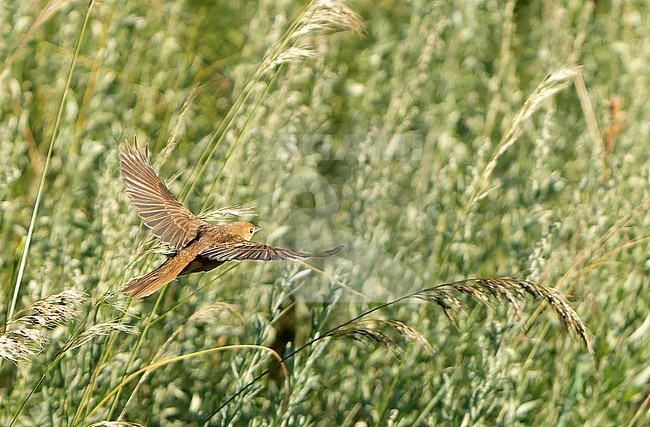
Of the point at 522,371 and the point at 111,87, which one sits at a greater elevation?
the point at 111,87

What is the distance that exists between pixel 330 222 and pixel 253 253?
1.97m

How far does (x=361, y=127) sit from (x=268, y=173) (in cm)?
86

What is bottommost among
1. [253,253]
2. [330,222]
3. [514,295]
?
[330,222]

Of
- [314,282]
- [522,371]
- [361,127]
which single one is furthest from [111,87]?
[522,371]

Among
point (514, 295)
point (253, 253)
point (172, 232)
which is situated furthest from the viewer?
point (172, 232)

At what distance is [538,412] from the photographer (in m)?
2.84

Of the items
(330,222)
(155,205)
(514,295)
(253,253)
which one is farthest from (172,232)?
(330,222)

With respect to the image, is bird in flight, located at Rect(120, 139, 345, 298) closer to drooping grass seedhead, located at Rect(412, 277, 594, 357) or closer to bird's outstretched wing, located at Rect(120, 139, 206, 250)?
bird's outstretched wing, located at Rect(120, 139, 206, 250)

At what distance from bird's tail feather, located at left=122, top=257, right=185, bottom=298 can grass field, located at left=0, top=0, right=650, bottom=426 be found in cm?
4

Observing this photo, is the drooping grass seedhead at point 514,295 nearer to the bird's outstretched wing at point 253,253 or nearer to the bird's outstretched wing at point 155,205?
the bird's outstretched wing at point 253,253

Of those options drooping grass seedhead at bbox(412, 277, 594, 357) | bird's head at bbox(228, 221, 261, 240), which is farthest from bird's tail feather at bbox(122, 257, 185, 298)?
drooping grass seedhead at bbox(412, 277, 594, 357)

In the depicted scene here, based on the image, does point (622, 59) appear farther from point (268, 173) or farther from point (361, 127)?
point (268, 173)

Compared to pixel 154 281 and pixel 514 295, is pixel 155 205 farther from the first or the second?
pixel 514 295

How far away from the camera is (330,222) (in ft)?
11.8
